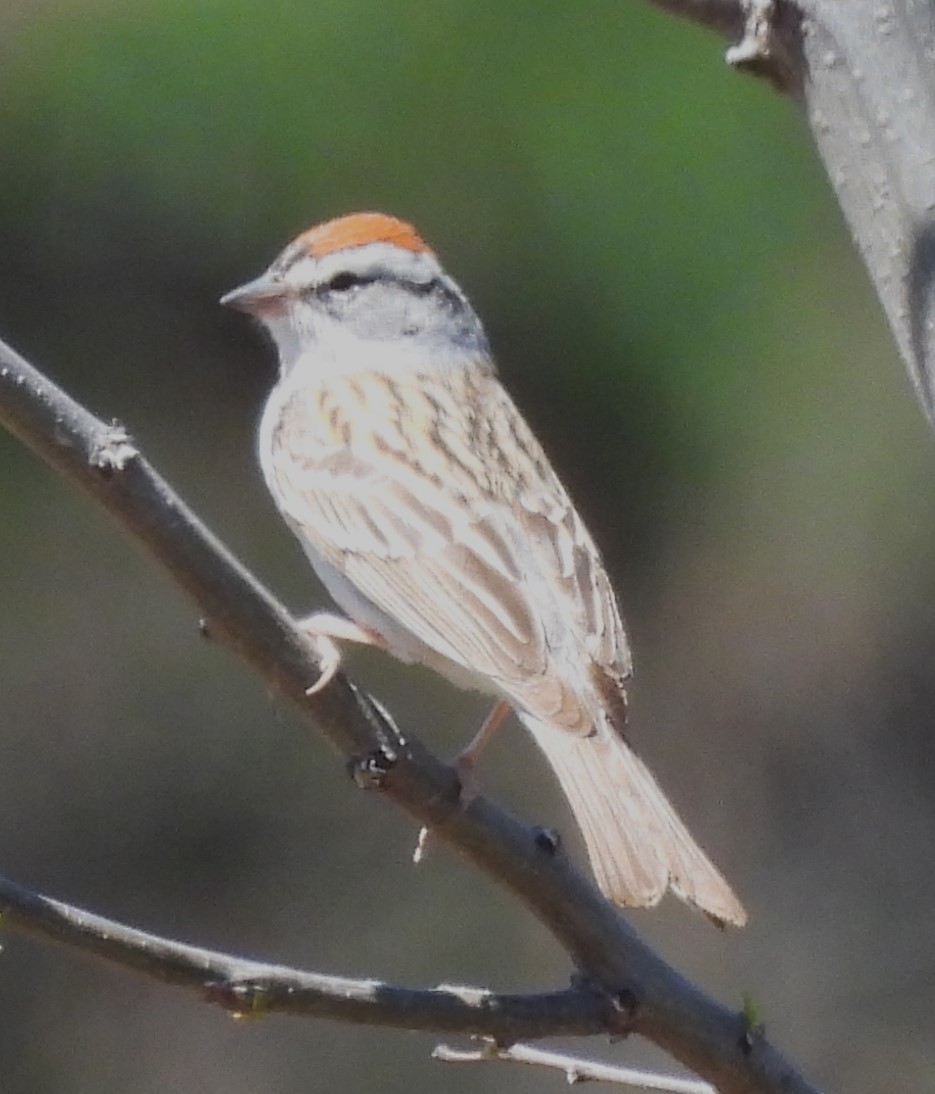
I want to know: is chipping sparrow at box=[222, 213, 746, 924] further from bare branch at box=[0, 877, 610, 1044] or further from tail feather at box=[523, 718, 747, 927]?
bare branch at box=[0, 877, 610, 1044]

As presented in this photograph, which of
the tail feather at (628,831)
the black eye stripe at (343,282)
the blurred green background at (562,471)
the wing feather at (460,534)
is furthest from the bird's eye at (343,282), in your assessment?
the tail feather at (628,831)

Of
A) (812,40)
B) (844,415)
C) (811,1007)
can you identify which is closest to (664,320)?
(844,415)

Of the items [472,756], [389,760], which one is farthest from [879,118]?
[472,756]

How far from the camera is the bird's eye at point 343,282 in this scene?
112 inches

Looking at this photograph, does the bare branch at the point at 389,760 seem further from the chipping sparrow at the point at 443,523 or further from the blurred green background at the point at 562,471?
the blurred green background at the point at 562,471

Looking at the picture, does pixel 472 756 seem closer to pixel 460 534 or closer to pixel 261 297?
pixel 460 534

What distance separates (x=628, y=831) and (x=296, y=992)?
1.59 ft

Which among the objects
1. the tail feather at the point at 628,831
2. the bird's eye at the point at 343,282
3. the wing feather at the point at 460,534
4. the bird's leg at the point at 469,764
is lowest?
the tail feather at the point at 628,831

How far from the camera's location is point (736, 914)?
5.26 ft

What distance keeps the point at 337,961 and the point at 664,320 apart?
1.41 m

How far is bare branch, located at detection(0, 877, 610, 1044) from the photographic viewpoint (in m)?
1.33

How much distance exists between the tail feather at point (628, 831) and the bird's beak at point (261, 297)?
3.18ft

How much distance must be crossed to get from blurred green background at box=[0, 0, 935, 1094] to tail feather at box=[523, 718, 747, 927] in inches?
66.3

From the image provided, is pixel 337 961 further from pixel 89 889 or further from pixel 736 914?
pixel 736 914
